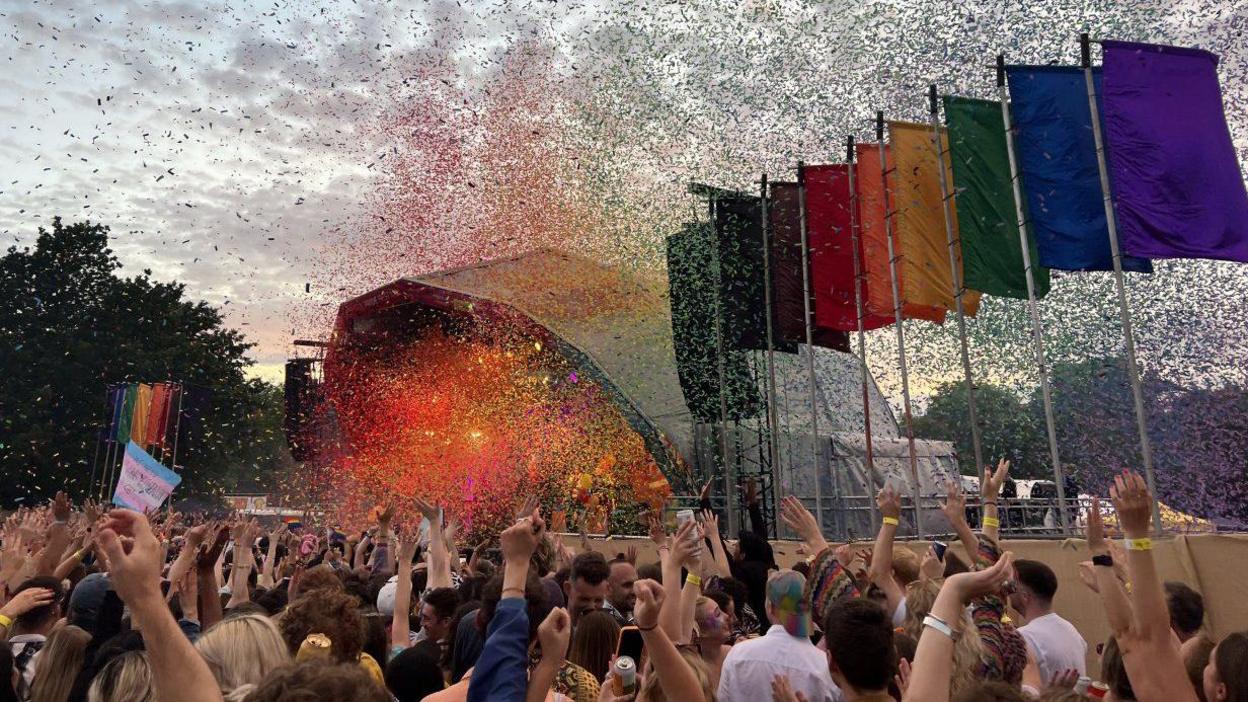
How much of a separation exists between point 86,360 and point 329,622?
180 feet

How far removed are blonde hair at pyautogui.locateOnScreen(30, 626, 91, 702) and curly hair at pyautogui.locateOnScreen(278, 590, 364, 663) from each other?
2.99 ft

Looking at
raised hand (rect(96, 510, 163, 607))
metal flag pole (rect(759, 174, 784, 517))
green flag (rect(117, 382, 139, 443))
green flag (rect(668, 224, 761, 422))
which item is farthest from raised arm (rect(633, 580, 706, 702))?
green flag (rect(117, 382, 139, 443))

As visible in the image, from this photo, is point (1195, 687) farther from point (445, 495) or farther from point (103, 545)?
point (445, 495)

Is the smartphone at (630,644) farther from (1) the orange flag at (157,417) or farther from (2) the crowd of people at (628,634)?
(1) the orange flag at (157,417)

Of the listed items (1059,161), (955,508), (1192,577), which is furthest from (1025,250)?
(955,508)

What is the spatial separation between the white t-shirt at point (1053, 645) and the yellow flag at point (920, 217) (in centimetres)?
1324

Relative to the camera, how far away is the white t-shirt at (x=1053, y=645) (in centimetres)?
452

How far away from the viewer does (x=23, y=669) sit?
427 cm

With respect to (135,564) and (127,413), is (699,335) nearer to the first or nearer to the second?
(135,564)

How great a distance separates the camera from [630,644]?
3.79m

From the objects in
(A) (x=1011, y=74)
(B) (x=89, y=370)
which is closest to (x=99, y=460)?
(B) (x=89, y=370)

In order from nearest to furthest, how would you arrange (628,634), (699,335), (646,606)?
(646,606), (628,634), (699,335)

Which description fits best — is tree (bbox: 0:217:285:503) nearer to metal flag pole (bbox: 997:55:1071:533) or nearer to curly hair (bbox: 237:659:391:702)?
metal flag pole (bbox: 997:55:1071:533)

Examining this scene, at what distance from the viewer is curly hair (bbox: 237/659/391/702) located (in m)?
1.84
